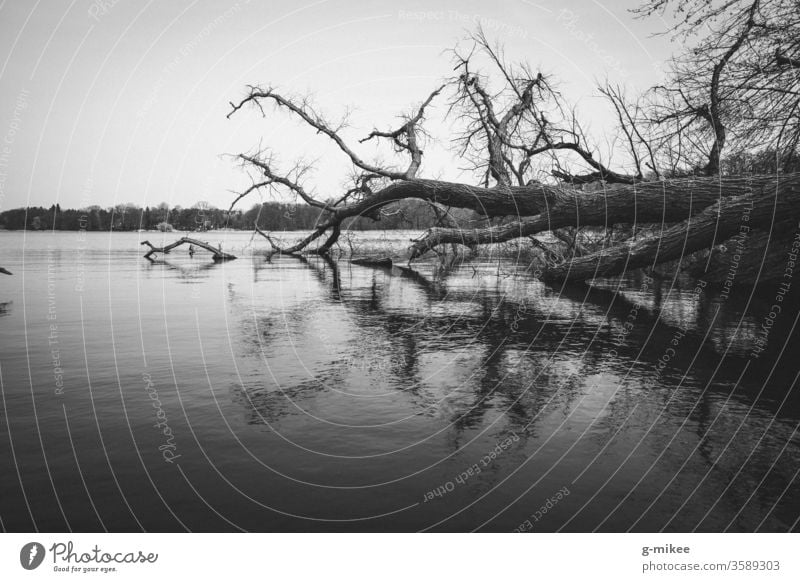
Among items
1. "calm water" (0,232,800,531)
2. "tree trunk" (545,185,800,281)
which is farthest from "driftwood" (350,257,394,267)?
"calm water" (0,232,800,531)

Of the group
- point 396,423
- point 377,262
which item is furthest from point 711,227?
point 377,262

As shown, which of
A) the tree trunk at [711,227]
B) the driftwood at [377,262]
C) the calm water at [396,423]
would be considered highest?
the tree trunk at [711,227]

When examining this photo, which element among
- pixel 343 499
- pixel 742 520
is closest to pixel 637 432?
pixel 742 520

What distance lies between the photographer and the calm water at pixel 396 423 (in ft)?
11.3

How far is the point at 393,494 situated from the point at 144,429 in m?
2.51

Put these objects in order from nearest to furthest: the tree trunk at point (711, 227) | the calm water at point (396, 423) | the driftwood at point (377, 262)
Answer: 1. the calm water at point (396, 423)
2. the tree trunk at point (711, 227)
3. the driftwood at point (377, 262)

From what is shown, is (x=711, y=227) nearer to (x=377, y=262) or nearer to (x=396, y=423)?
(x=396, y=423)

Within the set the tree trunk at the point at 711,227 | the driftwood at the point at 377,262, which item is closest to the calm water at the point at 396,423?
the tree trunk at the point at 711,227

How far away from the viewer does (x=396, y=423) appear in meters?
4.93

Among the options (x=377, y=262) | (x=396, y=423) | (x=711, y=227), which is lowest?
(x=396, y=423)

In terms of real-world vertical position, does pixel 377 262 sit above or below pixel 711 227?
below

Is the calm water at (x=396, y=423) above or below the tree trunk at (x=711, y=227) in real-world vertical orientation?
below

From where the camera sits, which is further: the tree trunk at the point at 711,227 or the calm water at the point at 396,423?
the tree trunk at the point at 711,227

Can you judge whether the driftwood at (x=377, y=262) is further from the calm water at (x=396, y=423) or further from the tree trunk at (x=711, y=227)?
the calm water at (x=396, y=423)
